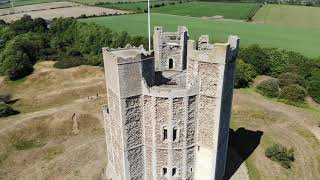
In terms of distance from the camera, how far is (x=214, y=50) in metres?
27.4

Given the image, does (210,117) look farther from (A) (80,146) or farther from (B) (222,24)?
(B) (222,24)

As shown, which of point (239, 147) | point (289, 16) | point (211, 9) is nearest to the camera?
point (239, 147)

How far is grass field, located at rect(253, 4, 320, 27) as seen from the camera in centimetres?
11567

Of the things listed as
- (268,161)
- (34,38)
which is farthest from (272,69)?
(34,38)

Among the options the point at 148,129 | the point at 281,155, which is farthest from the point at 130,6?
the point at 148,129

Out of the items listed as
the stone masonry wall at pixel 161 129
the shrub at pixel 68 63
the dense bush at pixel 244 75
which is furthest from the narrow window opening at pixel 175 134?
the shrub at pixel 68 63

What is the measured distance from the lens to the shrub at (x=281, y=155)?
39750mm

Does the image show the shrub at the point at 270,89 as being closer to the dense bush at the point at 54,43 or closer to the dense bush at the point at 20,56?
the dense bush at the point at 54,43

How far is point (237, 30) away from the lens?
104000mm

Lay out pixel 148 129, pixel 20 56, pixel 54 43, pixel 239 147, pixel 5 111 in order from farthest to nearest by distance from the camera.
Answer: pixel 54 43 < pixel 20 56 < pixel 5 111 < pixel 239 147 < pixel 148 129

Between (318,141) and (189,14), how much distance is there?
97715 millimetres

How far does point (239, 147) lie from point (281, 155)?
5.59m

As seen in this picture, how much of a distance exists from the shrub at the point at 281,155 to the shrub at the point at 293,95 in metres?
19.7

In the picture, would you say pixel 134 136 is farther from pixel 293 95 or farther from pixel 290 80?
pixel 290 80
